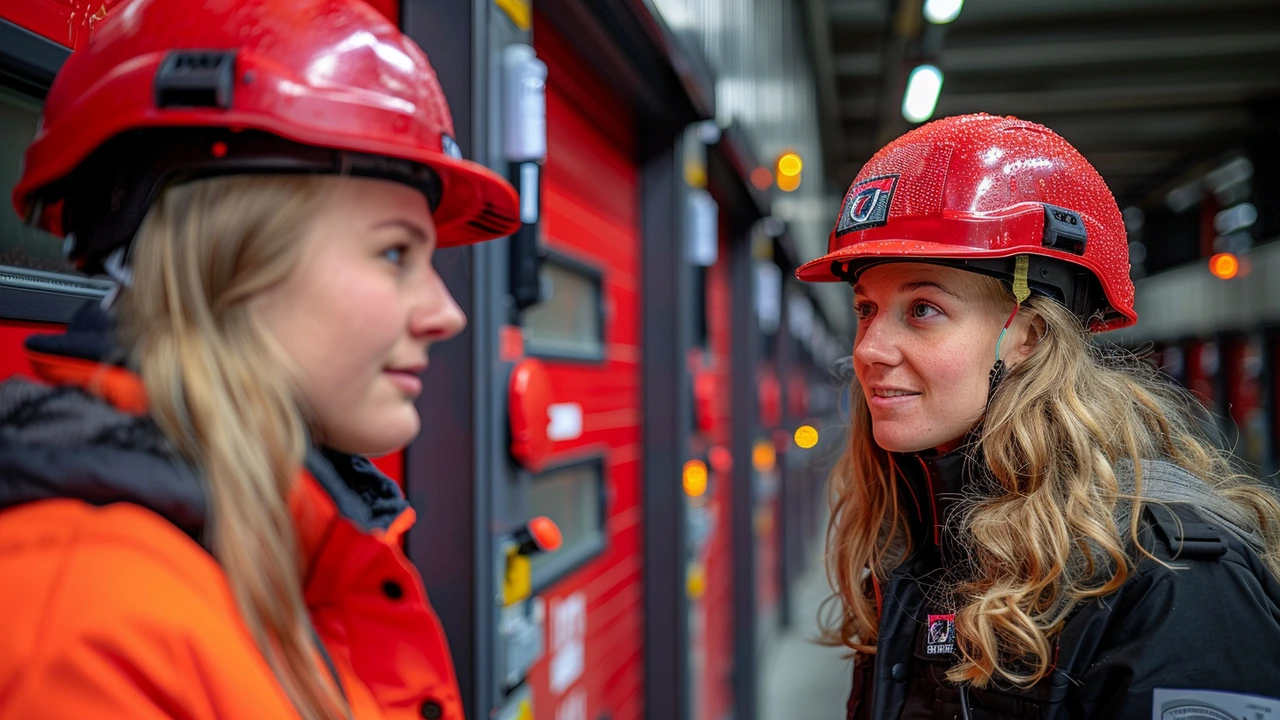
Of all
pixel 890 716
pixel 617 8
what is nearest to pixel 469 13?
pixel 617 8

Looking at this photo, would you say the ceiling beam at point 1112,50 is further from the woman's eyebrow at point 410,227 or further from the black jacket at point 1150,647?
the woman's eyebrow at point 410,227

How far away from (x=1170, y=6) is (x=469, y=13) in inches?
301

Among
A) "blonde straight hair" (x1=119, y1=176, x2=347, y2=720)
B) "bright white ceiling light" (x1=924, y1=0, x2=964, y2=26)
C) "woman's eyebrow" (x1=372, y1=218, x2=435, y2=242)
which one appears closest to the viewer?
"blonde straight hair" (x1=119, y1=176, x2=347, y2=720)

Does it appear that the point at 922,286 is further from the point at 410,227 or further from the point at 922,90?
the point at 922,90

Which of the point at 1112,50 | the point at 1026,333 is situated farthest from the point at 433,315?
the point at 1112,50

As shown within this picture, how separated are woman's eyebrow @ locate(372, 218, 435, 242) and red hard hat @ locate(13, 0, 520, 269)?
0.16 ft

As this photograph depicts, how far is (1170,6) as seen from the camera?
718 cm

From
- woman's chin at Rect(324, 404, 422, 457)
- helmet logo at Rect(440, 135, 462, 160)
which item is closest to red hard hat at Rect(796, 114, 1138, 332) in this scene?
helmet logo at Rect(440, 135, 462, 160)

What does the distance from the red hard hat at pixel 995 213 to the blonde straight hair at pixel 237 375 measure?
0.97 m

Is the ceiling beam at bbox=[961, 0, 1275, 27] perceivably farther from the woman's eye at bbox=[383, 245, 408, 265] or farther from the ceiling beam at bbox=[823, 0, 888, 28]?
the woman's eye at bbox=[383, 245, 408, 265]

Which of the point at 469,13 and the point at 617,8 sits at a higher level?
the point at 617,8

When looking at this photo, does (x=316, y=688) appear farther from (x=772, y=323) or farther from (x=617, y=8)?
(x=772, y=323)

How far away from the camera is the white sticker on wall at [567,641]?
246 centimetres

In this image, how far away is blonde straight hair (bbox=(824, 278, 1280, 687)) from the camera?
4.11 ft
